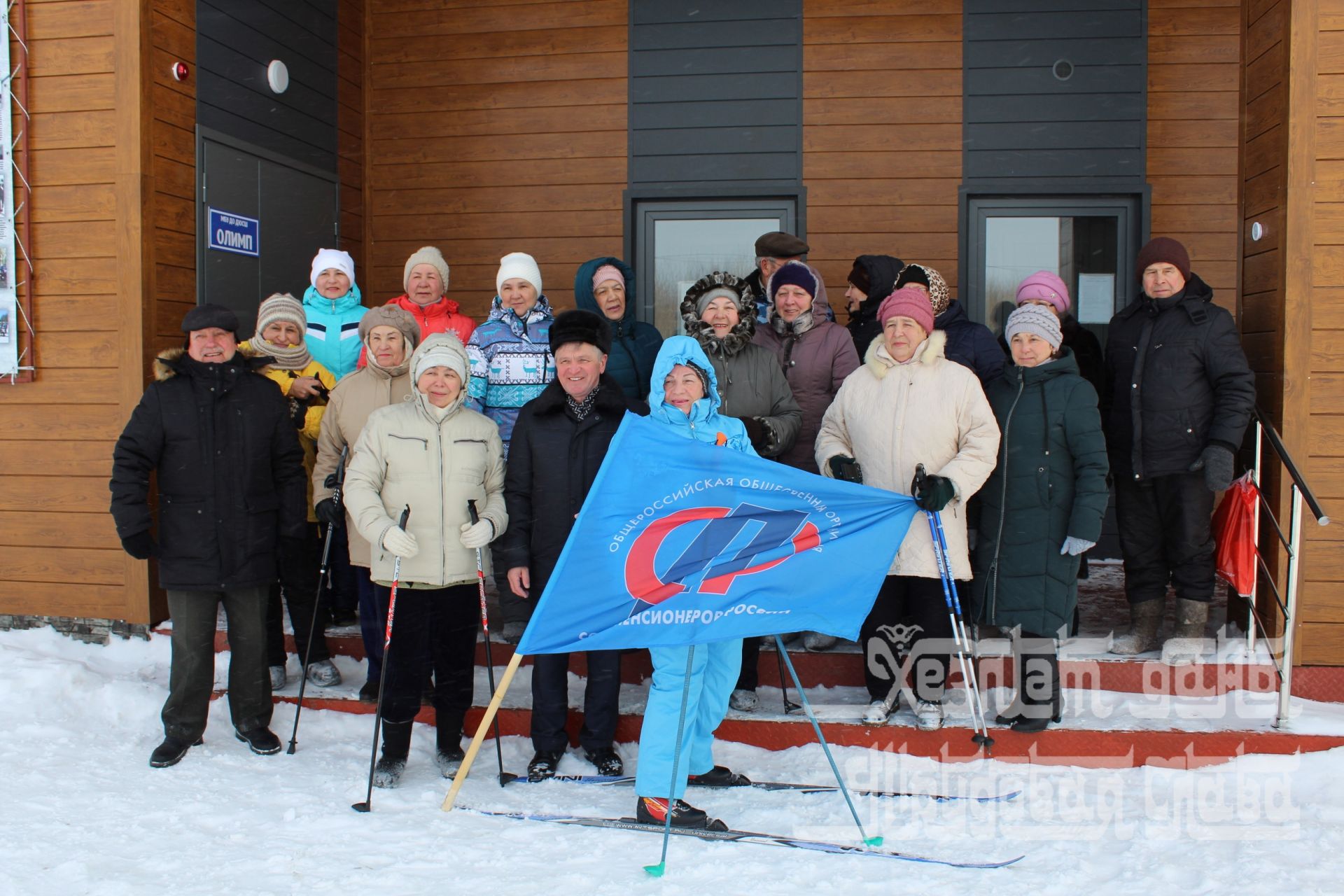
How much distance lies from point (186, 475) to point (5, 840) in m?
1.26

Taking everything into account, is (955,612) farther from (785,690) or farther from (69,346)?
(69,346)

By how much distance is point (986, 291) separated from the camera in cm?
605

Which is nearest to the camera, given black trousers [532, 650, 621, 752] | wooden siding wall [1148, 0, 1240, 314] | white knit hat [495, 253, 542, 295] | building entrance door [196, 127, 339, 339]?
black trousers [532, 650, 621, 752]

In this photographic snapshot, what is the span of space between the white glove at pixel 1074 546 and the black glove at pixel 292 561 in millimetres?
2981

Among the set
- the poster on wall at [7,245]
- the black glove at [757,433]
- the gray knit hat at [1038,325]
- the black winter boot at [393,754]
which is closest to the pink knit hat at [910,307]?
the gray knit hat at [1038,325]

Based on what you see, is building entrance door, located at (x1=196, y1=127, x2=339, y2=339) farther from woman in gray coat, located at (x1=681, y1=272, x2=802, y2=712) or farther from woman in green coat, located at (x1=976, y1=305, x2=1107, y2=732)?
woman in green coat, located at (x1=976, y1=305, x2=1107, y2=732)

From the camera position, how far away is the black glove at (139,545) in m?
3.56

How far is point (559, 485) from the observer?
11.6 feet

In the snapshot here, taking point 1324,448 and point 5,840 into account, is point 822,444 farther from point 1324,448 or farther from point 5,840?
point 5,840

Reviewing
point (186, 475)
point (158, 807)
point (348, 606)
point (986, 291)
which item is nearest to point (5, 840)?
point (158, 807)

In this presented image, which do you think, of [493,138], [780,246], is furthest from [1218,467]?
[493,138]

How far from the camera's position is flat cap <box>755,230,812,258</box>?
4.73 metres

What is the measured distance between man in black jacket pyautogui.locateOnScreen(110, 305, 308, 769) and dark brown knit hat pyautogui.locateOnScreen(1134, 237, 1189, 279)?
3.41m

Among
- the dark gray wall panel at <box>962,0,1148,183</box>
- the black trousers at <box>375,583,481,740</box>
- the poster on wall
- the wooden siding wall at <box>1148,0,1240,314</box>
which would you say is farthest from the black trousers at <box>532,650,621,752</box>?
the wooden siding wall at <box>1148,0,1240,314</box>
